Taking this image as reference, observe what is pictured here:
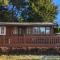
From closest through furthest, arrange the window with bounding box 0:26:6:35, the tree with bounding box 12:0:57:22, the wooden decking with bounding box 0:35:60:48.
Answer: the wooden decking with bounding box 0:35:60:48 → the window with bounding box 0:26:6:35 → the tree with bounding box 12:0:57:22

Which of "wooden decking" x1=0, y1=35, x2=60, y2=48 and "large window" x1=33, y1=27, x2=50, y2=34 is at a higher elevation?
"large window" x1=33, y1=27, x2=50, y2=34

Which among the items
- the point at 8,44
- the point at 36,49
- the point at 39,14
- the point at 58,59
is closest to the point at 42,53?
the point at 36,49

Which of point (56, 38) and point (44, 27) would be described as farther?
point (44, 27)

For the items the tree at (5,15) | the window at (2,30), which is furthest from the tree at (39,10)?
the window at (2,30)

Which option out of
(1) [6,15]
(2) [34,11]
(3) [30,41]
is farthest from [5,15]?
(3) [30,41]

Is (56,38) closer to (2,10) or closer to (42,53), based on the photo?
(42,53)

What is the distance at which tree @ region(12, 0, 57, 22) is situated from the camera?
50.8 m

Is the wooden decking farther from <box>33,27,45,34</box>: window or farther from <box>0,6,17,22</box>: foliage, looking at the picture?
<box>0,6,17,22</box>: foliage

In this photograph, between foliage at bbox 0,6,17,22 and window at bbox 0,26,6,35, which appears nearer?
window at bbox 0,26,6,35

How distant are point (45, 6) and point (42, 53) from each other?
→ 72.6 feet

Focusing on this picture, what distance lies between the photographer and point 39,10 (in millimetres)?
51344

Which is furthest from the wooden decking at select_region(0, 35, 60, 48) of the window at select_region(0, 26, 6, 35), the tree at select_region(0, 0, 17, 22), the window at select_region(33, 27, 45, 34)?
the tree at select_region(0, 0, 17, 22)

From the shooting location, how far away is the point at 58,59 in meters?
23.8

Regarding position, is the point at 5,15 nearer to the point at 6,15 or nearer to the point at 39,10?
the point at 6,15
